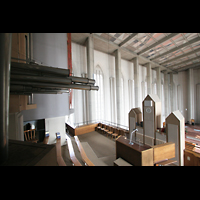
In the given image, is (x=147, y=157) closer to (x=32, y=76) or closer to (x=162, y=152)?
(x=162, y=152)

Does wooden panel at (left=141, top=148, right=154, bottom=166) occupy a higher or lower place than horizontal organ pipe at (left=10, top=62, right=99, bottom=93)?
lower

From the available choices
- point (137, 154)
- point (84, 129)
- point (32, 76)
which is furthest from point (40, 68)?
point (84, 129)

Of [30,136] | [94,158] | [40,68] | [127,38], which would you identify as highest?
[127,38]

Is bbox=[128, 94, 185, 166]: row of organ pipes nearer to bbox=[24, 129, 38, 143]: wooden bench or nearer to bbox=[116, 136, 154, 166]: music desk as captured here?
bbox=[116, 136, 154, 166]: music desk

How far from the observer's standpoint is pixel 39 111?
3973 mm

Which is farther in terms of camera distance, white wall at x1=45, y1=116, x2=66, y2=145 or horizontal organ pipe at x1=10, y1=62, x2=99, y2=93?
white wall at x1=45, y1=116, x2=66, y2=145

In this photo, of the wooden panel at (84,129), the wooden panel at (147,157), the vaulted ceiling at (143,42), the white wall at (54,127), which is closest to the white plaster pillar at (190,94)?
the vaulted ceiling at (143,42)

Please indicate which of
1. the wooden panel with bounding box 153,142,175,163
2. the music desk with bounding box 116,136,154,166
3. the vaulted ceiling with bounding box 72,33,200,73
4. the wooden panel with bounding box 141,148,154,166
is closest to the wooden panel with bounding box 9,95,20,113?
the music desk with bounding box 116,136,154,166

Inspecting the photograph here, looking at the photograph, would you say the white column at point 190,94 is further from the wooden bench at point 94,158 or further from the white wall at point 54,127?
the white wall at point 54,127

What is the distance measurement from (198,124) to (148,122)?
59.6 feet
